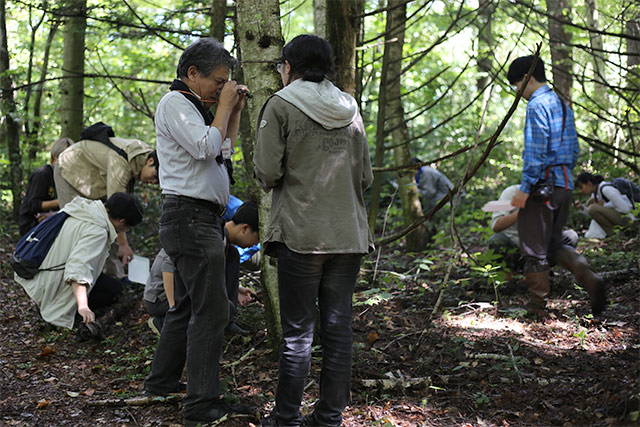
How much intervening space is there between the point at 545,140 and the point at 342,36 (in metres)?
1.91

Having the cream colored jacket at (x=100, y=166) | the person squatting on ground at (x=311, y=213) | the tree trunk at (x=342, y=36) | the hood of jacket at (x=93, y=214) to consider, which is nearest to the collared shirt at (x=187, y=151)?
the person squatting on ground at (x=311, y=213)

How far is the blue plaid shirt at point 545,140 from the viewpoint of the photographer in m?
4.78

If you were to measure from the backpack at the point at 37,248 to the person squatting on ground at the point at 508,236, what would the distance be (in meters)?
4.28

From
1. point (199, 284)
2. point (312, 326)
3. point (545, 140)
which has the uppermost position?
point (545, 140)

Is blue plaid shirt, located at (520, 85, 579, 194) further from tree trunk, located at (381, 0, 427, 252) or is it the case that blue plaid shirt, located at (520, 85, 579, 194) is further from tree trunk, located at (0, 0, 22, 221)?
tree trunk, located at (0, 0, 22, 221)

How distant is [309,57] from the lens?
2.85 m

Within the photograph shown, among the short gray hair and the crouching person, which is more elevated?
the short gray hair

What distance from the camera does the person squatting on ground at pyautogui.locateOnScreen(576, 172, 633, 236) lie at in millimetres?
8352

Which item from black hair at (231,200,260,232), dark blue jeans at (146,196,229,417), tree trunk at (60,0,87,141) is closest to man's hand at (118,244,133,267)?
black hair at (231,200,260,232)

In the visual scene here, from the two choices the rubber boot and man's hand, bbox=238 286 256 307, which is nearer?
the rubber boot

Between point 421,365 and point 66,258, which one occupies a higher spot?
point 66,258

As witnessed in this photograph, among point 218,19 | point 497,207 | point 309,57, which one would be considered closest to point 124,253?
point 218,19

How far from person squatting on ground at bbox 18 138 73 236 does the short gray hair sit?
4162 millimetres

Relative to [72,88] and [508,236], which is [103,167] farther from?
[508,236]
